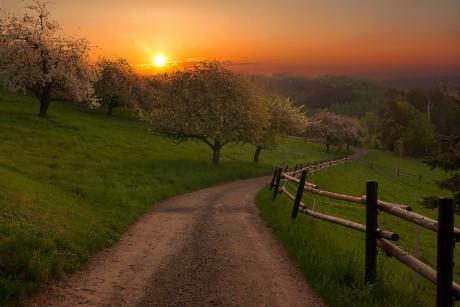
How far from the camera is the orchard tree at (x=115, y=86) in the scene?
6259cm

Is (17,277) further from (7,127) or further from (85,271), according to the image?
→ (7,127)

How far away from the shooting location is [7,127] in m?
31.9

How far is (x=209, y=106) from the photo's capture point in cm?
3584

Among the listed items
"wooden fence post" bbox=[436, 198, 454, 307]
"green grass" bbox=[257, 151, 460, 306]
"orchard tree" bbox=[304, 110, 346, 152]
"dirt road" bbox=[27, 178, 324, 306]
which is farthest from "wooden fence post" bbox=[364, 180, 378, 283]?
"orchard tree" bbox=[304, 110, 346, 152]

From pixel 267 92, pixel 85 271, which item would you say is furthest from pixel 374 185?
pixel 267 92

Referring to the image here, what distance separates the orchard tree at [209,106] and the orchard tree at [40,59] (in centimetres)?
1137

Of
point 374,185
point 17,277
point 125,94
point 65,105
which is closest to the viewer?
point 17,277

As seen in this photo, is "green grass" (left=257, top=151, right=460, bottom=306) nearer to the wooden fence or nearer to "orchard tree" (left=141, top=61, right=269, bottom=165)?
the wooden fence

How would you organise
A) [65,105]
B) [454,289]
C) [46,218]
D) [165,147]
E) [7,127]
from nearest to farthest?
[454,289], [46,218], [7,127], [165,147], [65,105]

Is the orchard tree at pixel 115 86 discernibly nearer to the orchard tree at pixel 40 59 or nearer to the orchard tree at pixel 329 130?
the orchard tree at pixel 40 59

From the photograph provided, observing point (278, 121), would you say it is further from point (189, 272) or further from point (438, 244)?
point (438, 244)

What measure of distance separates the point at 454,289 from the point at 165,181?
2218cm

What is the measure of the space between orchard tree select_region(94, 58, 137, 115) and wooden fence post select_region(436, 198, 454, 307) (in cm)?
6043

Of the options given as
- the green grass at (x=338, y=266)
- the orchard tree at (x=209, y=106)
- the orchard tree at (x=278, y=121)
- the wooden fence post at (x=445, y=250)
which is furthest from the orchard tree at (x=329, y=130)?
the wooden fence post at (x=445, y=250)
